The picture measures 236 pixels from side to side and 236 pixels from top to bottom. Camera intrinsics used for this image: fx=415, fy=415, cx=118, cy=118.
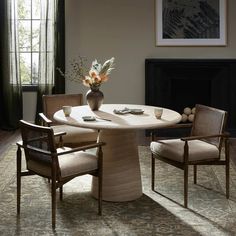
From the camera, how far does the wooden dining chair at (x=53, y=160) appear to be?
269cm

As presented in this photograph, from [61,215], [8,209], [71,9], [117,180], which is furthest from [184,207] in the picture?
[71,9]

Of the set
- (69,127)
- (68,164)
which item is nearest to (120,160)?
(68,164)

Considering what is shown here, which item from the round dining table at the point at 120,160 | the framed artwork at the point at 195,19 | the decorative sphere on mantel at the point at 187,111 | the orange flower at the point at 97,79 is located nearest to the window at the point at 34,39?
the framed artwork at the point at 195,19

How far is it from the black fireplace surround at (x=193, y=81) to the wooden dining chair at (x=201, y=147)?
2.35 metres

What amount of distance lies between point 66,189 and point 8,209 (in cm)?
59

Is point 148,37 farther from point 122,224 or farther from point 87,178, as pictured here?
point 122,224

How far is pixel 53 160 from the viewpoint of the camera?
8.80ft

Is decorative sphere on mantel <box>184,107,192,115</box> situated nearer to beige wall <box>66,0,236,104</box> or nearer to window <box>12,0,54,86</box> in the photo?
beige wall <box>66,0,236,104</box>

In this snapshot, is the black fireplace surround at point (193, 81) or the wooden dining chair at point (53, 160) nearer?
the wooden dining chair at point (53, 160)

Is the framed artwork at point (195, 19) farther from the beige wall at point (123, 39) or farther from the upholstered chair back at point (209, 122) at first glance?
the upholstered chair back at point (209, 122)

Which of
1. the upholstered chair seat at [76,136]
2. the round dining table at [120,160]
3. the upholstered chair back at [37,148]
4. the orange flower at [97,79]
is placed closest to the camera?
the upholstered chair back at [37,148]

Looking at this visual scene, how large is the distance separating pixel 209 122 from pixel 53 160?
1.38 meters

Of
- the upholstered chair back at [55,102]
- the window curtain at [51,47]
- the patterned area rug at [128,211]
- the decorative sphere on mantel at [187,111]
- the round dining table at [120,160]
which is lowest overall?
the patterned area rug at [128,211]

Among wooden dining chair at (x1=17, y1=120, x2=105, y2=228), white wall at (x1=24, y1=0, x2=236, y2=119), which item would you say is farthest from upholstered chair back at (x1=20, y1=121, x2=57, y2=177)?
white wall at (x1=24, y1=0, x2=236, y2=119)
